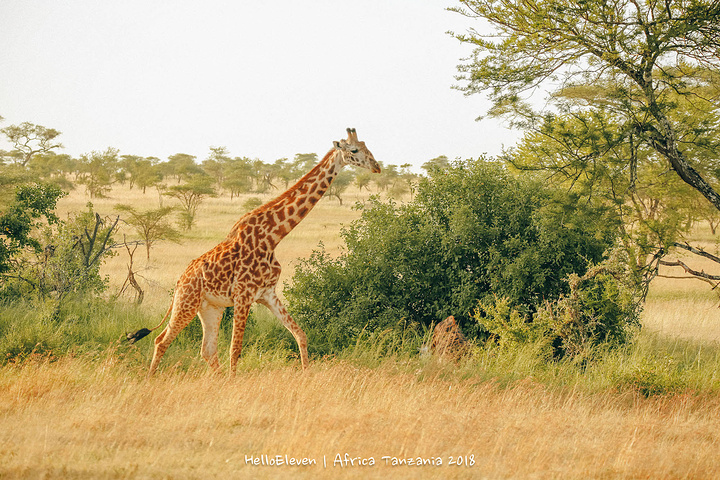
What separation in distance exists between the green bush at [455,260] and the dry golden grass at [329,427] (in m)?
2.78

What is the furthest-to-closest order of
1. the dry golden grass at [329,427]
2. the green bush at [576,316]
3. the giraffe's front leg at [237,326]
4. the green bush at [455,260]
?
1. the green bush at [455,260]
2. the green bush at [576,316]
3. the giraffe's front leg at [237,326]
4. the dry golden grass at [329,427]

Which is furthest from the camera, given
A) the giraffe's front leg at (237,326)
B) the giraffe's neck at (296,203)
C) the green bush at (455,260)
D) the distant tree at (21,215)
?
the distant tree at (21,215)

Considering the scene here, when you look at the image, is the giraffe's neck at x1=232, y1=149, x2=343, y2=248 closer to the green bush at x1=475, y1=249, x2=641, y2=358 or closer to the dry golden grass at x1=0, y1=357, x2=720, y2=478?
the dry golden grass at x1=0, y1=357, x2=720, y2=478

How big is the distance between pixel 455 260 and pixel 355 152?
371cm

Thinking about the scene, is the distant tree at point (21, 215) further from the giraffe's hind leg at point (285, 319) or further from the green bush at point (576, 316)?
the green bush at point (576, 316)

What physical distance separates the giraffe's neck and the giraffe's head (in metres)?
0.18

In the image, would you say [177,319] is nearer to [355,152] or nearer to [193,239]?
[355,152]

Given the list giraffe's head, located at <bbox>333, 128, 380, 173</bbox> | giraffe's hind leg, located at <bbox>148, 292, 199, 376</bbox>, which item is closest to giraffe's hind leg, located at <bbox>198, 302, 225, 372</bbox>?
giraffe's hind leg, located at <bbox>148, 292, 199, 376</bbox>

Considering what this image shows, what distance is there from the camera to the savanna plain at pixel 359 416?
5.23 metres

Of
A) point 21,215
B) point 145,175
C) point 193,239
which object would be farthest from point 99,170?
point 21,215

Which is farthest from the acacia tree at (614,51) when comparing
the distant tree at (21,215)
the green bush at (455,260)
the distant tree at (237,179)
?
the distant tree at (237,179)

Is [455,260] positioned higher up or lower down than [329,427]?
higher up

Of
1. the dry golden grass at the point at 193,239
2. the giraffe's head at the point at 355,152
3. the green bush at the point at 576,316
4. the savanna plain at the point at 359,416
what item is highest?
the giraffe's head at the point at 355,152

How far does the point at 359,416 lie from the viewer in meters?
6.19
